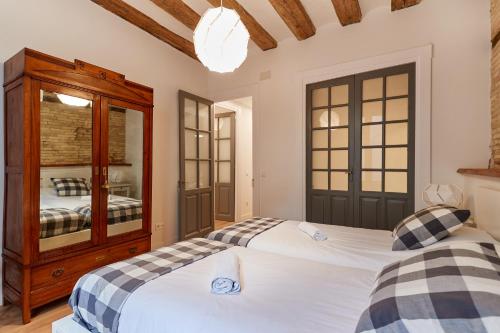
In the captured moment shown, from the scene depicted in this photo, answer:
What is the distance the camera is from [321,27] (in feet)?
11.1

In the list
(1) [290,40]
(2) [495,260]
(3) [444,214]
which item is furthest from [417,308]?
(1) [290,40]

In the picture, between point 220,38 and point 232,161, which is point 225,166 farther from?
point 220,38

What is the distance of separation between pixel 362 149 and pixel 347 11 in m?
1.57

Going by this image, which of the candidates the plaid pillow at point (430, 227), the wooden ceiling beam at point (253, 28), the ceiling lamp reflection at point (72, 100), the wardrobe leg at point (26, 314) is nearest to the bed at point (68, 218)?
the wardrobe leg at point (26, 314)

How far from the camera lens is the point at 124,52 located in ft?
10.3

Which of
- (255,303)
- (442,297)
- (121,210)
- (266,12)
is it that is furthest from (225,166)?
(442,297)

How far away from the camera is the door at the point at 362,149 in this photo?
Result: 292 cm

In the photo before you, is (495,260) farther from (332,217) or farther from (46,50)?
(46,50)

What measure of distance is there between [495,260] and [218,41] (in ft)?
Answer: 5.94

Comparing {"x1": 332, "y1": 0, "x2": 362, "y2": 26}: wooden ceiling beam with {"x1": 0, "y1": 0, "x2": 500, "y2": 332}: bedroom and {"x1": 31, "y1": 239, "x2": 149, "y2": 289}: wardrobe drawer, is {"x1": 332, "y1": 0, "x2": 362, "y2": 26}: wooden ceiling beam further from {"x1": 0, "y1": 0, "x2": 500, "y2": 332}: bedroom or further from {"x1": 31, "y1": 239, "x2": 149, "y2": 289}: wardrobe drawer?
{"x1": 31, "y1": 239, "x2": 149, "y2": 289}: wardrobe drawer

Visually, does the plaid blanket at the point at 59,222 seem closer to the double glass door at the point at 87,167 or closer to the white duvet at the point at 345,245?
the double glass door at the point at 87,167

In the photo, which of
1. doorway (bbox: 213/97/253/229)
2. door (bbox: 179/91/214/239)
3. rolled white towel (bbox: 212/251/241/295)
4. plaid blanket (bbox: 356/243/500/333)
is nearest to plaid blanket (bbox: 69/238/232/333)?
rolled white towel (bbox: 212/251/241/295)

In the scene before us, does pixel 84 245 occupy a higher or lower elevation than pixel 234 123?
lower

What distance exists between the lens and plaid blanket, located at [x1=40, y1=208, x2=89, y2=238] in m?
2.06
